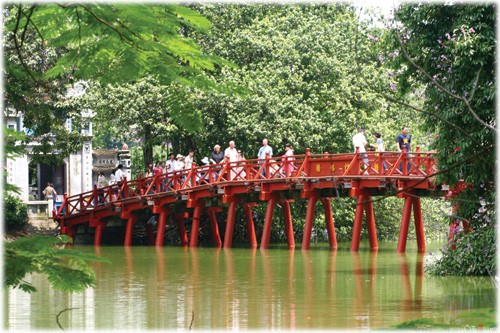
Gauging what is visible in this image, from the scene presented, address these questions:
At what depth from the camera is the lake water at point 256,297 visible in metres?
15.2

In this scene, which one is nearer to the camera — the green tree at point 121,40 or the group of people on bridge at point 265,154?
the green tree at point 121,40

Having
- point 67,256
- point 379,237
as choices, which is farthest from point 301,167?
point 67,256

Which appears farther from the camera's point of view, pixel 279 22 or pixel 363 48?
pixel 279 22

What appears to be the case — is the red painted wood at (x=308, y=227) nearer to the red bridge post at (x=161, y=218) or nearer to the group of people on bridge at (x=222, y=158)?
the group of people on bridge at (x=222, y=158)

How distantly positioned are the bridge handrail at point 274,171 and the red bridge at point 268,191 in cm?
2

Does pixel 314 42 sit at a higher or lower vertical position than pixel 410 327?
higher

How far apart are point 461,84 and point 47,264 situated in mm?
13142

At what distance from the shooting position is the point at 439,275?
20469 mm

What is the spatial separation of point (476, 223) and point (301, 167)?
35.7ft

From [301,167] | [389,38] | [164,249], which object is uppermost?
[389,38]

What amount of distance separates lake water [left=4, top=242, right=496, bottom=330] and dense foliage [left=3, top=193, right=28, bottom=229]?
10.2 metres

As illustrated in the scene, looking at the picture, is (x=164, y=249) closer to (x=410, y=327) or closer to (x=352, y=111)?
(x=352, y=111)

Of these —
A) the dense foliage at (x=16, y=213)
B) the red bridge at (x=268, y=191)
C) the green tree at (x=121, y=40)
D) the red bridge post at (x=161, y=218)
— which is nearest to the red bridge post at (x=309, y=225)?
the red bridge at (x=268, y=191)

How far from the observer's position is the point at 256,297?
1850 centimetres
